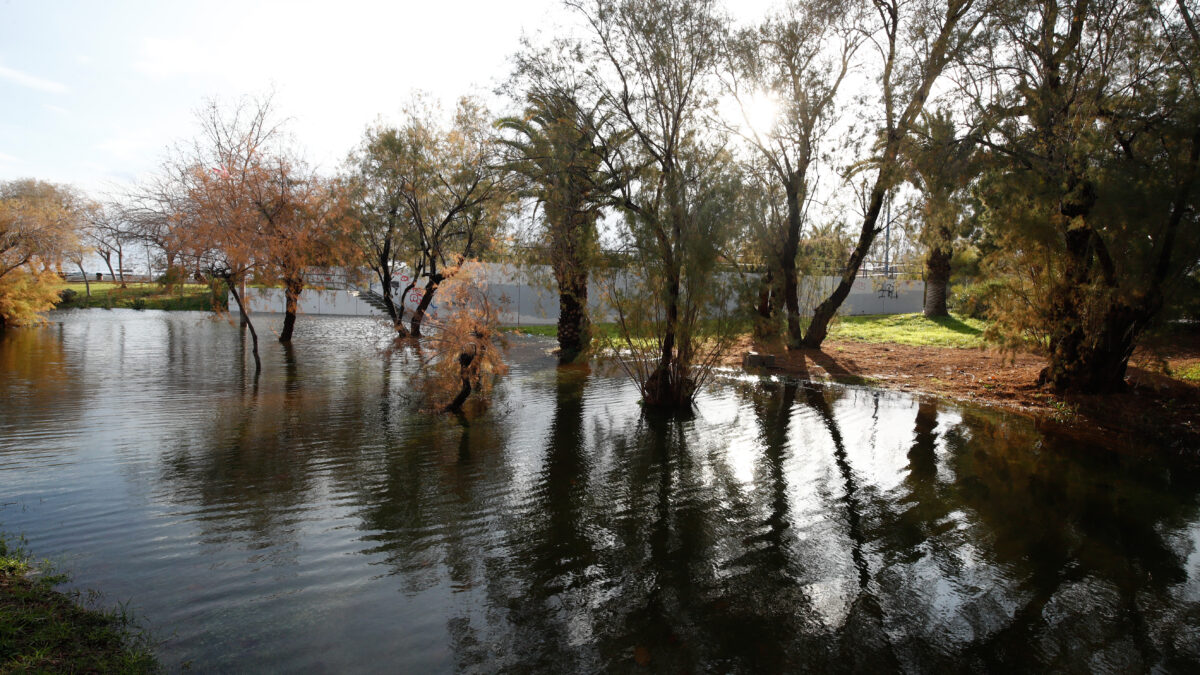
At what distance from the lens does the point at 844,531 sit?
20.1ft

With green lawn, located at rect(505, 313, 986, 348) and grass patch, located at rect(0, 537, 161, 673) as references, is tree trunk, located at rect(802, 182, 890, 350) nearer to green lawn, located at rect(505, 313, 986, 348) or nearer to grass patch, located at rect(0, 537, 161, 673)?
green lawn, located at rect(505, 313, 986, 348)

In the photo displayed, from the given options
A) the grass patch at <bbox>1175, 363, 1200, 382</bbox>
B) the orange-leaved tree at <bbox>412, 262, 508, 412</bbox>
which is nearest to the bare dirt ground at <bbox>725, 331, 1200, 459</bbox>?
the grass patch at <bbox>1175, 363, 1200, 382</bbox>

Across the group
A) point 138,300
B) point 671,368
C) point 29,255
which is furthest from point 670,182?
point 138,300

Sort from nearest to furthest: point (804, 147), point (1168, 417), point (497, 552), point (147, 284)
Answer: point (497, 552)
point (1168, 417)
point (804, 147)
point (147, 284)

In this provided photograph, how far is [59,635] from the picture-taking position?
383 centimetres

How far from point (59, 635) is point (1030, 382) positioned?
16171 mm

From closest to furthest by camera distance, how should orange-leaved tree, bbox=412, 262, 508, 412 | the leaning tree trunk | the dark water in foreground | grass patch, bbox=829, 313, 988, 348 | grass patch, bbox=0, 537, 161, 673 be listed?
grass patch, bbox=0, 537, 161, 673, the dark water in foreground, orange-leaved tree, bbox=412, 262, 508, 412, the leaning tree trunk, grass patch, bbox=829, 313, 988, 348

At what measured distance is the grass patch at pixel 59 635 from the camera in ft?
11.6

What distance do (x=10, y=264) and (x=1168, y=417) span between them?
37.5 m

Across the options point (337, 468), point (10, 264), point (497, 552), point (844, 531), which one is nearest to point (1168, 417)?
point (844, 531)

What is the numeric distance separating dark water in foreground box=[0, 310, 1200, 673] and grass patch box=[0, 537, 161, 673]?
18 cm

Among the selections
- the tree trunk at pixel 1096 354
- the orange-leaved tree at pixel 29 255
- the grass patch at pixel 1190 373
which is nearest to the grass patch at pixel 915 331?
the grass patch at pixel 1190 373

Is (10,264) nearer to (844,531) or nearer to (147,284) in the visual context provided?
(147,284)

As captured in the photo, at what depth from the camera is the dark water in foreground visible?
4141mm
